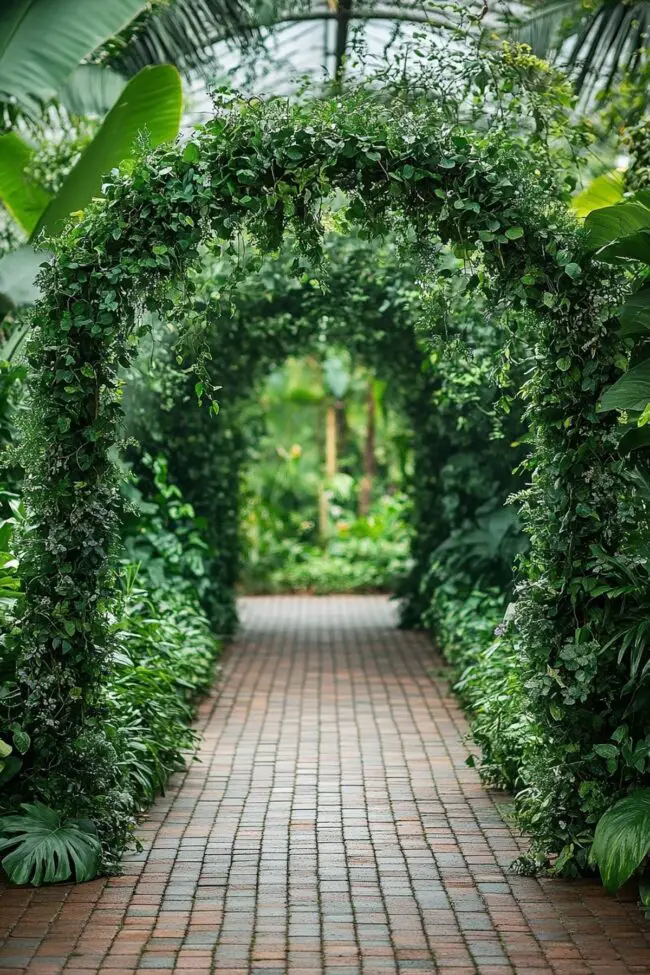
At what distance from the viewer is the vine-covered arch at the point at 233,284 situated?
187 inches

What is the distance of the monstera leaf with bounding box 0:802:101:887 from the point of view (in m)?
4.75

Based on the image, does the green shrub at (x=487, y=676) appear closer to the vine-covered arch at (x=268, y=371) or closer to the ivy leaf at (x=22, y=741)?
the vine-covered arch at (x=268, y=371)

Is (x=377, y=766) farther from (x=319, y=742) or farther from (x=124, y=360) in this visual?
(x=124, y=360)

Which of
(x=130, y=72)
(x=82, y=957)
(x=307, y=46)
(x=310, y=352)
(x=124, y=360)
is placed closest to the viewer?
(x=82, y=957)

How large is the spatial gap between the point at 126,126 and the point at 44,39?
2.20 ft

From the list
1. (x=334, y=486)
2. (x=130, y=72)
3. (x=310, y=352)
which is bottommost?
(x=334, y=486)

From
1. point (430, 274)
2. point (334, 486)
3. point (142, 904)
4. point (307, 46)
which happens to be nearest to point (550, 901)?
point (142, 904)

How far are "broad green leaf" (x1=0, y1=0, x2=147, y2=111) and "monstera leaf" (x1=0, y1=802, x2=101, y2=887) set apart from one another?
3756 millimetres

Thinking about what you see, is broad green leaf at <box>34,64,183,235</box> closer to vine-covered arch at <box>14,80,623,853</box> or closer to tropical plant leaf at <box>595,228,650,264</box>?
vine-covered arch at <box>14,80,623,853</box>

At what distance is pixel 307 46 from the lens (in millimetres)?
10500

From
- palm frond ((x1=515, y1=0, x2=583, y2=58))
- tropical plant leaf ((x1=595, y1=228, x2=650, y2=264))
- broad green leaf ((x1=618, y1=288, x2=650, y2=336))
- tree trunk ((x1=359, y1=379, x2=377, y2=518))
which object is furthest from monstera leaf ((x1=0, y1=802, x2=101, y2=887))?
tree trunk ((x1=359, y1=379, x2=377, y2=518))

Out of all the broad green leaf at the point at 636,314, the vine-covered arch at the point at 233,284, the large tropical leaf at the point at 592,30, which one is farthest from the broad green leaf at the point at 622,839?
the large tropical leaf at the point at 592,30

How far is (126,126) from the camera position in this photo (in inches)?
267

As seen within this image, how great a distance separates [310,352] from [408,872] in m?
7.05
